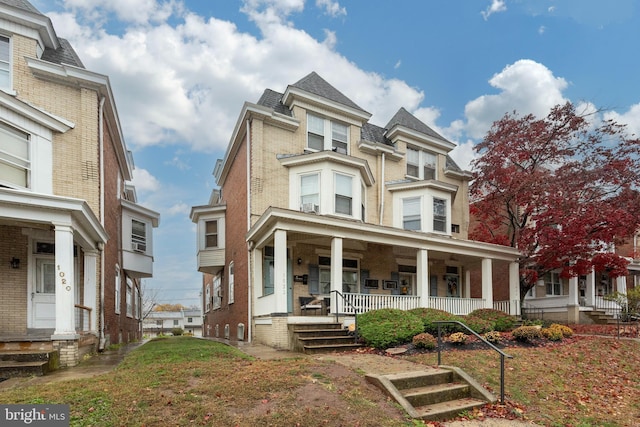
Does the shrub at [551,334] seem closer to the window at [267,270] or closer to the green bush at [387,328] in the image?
the green bush at [387,328]

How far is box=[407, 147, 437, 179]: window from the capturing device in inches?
774

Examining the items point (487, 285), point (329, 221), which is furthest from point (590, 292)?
point (329, 221)

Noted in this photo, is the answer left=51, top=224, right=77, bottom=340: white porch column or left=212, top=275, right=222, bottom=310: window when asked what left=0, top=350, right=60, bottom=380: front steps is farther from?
left=212, top=275, right=222, bottom=310: window

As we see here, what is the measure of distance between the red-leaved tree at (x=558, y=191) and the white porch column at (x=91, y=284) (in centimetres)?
1643

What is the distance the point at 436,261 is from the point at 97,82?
51.3 ft

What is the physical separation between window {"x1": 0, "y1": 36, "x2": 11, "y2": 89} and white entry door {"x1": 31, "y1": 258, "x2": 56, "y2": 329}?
207 inches

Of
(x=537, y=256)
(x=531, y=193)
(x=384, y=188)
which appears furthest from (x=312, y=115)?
(x=537, y=256)

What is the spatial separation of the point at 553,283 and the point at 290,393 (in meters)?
22.7

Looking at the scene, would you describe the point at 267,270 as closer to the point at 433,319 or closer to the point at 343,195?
the point at 343,195

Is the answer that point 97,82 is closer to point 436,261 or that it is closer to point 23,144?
point 23,144

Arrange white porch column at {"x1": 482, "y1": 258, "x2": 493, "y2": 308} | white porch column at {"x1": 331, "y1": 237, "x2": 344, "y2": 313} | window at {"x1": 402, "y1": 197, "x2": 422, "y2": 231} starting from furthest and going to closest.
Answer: window at {"x1": 402, "y1": 197, "x2": 422, "y2": 231} → white porch column at {"x1": 482, "y1": 258, "x2": 493, "y2": 308} → white porch column at {"x1": 331, "y1": 237, "x2": 344, "y2": 313}

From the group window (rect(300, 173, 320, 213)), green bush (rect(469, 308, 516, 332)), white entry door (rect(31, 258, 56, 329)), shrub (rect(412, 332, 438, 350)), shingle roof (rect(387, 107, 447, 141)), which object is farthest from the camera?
shingle roof (rect(387, 107, 447, 141))

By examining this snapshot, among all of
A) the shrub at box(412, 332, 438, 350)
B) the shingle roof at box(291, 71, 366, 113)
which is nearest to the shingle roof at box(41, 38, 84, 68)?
the shingle roof at box(291, 71, 366, 113)

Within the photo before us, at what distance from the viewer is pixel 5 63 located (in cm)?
1183
